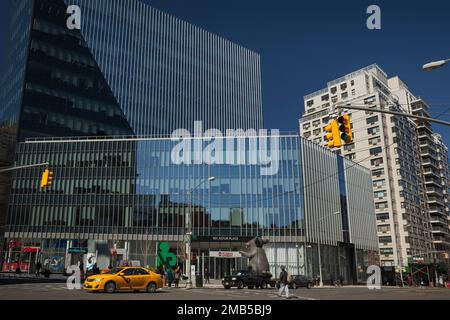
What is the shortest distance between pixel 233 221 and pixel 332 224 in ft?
52.0

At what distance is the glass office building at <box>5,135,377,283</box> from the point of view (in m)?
57.6

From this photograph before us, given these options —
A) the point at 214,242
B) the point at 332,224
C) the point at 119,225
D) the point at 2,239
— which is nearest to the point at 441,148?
the point at 332,224

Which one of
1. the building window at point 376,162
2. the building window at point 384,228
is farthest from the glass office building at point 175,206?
the building window at point 376,162

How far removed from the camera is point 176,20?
10800 cm

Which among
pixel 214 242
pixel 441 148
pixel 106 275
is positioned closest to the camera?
pixel 106 275

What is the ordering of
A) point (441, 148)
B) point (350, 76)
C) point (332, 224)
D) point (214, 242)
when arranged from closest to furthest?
point (214, 242) < point (332, 224) < point (350, 76) < point (441, 148)

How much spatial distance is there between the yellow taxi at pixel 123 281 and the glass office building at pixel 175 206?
34922mm

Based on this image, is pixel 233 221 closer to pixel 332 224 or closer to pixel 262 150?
pixel 262 150

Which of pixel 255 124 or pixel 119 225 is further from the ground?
pixel 255 124

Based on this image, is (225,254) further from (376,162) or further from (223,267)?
(376,162)

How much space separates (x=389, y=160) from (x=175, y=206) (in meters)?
54.2

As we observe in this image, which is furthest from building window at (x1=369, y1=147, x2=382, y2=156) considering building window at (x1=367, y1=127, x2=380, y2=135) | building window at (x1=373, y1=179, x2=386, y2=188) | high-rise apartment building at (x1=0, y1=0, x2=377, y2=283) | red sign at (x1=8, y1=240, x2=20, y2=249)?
red sign at (x1=8, y1=240, x2=20, y2=249)

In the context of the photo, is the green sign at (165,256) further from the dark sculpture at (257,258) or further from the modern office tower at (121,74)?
the modern office tower at (121,74)
